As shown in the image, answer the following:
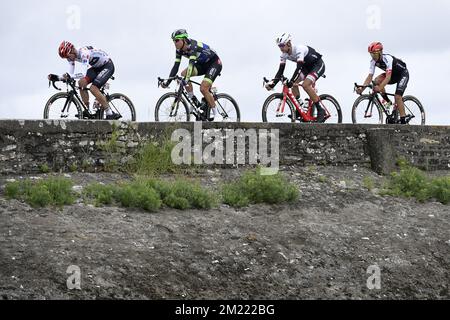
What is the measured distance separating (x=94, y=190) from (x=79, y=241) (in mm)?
1927

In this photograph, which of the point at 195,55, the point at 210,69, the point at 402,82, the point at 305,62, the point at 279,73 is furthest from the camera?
the point at 402,82

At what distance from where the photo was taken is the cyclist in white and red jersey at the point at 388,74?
62.7ft

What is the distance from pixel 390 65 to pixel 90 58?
6.52 m

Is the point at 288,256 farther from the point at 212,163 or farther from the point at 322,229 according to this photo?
the point at 212,163

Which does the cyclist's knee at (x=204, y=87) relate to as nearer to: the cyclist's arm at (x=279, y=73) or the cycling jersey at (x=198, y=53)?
the cycling jersey at (x=198, y=53)

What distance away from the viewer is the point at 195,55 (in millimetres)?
17422

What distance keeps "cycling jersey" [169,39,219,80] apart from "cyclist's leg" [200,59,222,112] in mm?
135

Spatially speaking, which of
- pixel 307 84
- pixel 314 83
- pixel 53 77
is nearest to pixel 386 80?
pixel 314 83

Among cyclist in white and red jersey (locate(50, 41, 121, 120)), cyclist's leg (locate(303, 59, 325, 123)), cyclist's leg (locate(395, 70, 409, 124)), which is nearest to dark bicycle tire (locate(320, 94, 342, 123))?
cyclist's leg (locate(303, 59, 325, 123))

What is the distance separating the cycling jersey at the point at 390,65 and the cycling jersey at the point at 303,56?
4.48 feet

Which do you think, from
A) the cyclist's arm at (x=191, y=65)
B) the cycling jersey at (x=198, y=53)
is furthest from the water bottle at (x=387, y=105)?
the cyclist's arm at (x=191, y=65)

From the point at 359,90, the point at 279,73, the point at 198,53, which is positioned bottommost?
the point at 359,90

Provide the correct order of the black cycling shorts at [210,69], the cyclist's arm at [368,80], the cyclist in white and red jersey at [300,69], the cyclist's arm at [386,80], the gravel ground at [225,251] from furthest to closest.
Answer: the cyclist's arm at [368,80]
the cyclist's arm at [386,80]
the cyclist in white and red jersey at [300,69]
the black cycling shorts at [210,69]
the gravel ground at [225,251]

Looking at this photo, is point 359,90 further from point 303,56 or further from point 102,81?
point 102,81
